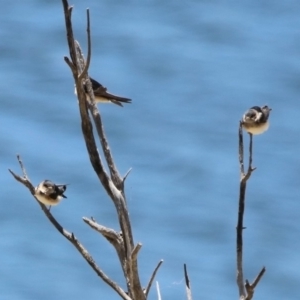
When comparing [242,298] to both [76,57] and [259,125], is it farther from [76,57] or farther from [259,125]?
[259,125]

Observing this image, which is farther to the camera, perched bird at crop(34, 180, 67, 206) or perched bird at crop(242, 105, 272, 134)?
perched bird at crop(34, 180, 67, 206)

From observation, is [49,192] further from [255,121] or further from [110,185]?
[110,185]

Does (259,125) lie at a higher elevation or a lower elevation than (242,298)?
higher

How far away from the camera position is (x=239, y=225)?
173 centimetres

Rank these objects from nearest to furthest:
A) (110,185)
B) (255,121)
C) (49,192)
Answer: (110,185), (255,121), (49,192)

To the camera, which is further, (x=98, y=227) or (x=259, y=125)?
(x=259, y=125)

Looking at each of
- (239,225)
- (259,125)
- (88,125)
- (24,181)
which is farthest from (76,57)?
(259,125)

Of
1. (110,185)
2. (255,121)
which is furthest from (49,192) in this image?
(110,185)

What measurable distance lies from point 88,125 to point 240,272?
1.41 feet

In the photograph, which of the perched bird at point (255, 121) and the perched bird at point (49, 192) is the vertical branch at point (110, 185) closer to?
the perched bird at point (255, 121)

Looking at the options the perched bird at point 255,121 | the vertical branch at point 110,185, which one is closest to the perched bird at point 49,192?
the perched bird at point 255,121

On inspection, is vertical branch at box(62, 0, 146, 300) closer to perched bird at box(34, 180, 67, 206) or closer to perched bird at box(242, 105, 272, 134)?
perched bird at box(242, 105, 272, 134)

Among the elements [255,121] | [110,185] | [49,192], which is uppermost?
[49,192]

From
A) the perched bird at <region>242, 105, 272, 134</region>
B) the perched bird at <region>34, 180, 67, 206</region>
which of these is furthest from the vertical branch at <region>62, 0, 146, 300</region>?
the perched bird at <region>34, 180, 67, 206</region>
